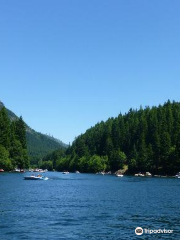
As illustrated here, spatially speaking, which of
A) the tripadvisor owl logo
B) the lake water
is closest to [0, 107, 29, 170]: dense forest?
the lake water

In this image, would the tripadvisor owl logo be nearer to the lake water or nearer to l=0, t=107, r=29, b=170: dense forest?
the lake water

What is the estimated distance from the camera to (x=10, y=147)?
170 m

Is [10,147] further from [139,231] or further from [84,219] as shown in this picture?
[139,231]

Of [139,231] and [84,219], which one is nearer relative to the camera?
[139,231]

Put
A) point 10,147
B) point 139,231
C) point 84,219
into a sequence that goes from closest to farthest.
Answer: point 139,231, point 84,219, point 10,147

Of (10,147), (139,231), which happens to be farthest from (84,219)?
(10,147)

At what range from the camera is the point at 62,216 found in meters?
43.1

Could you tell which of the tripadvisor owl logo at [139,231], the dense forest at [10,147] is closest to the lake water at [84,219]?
the tripadvisor owl logo at [139,231]

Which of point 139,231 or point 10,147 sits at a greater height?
point 10,147

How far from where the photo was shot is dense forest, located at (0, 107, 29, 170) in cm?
15855

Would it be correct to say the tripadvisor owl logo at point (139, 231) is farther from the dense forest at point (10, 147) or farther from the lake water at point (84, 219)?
the dense forest at point (10, 147)

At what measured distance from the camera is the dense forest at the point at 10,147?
158550 mm

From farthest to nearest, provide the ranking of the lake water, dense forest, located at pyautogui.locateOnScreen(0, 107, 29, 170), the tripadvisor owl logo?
1. dense forest, located at pyautogui.locateOnScreen(0, 107, 29, 170)
2. the tripadvisor owl logo
3. the lake water

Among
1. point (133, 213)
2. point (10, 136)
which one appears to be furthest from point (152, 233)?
point (10, 136)
